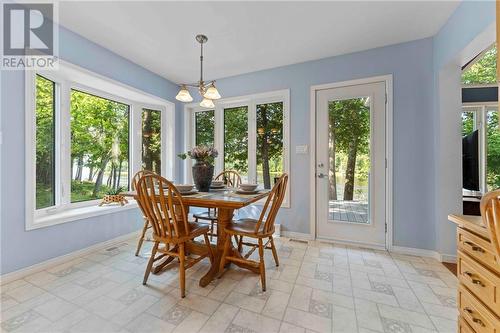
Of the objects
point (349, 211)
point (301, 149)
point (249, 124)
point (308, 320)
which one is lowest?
point (308, 320)

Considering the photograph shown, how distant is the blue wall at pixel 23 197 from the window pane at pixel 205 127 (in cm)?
132

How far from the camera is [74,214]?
7.56 ft

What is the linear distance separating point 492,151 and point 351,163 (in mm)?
2662

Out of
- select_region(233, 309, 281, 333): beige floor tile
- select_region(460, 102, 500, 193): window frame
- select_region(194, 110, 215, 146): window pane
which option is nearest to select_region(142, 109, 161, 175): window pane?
select_region(194, 110, 215, 146): window pane

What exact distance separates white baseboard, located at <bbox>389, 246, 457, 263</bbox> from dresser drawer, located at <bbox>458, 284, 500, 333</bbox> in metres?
1.49

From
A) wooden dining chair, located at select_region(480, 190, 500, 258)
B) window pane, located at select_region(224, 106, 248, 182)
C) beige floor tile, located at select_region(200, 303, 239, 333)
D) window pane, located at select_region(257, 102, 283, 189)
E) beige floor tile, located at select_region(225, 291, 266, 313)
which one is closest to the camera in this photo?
wooden dining chair, located at select_region(480, 190, 500, 258)

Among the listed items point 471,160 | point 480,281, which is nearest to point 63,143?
point 480,281

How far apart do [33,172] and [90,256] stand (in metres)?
1.04

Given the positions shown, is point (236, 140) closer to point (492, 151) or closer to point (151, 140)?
point (151, 140)

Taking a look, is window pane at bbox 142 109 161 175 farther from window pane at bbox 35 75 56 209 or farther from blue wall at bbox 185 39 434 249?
blue wall at bbox 185 39 434 249

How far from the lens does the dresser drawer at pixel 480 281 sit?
0.84 metres

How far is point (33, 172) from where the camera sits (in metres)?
1.97

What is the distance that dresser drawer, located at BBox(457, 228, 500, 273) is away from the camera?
85 centimetres

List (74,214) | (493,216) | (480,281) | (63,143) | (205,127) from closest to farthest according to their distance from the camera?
(493,216) < (480,281) < (74,214) < (63,143) < (205,127)
